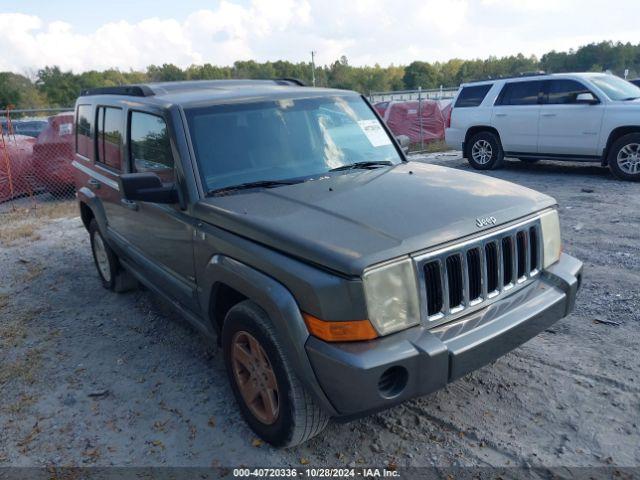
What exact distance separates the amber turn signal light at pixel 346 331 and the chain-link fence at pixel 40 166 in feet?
34.5

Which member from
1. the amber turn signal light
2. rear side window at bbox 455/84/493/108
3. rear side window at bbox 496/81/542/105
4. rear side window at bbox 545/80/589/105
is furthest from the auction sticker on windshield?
rear side window at bbox 455/84/493/108

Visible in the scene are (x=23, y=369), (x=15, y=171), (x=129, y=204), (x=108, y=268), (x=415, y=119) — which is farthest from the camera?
(x=415, y=119)

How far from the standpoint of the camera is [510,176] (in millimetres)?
10250

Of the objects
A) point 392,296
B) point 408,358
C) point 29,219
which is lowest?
point 29,219

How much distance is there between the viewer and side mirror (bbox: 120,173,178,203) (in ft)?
9.96

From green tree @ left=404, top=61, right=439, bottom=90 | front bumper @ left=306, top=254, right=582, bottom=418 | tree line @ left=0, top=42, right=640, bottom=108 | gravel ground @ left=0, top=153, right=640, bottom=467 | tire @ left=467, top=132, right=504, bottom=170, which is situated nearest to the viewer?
front bumper @ left=306, top=254, right=582, bottom=418

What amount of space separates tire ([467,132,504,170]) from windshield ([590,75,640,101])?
2.14 metres

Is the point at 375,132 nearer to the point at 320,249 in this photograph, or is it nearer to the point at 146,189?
the point at 146,189

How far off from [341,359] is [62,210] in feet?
30.9

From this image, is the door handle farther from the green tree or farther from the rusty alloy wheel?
the green tree

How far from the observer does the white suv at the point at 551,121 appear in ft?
29.6

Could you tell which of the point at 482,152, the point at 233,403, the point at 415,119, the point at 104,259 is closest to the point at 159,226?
the point at 233,403

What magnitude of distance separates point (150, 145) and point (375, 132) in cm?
172

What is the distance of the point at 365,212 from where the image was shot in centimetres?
276
